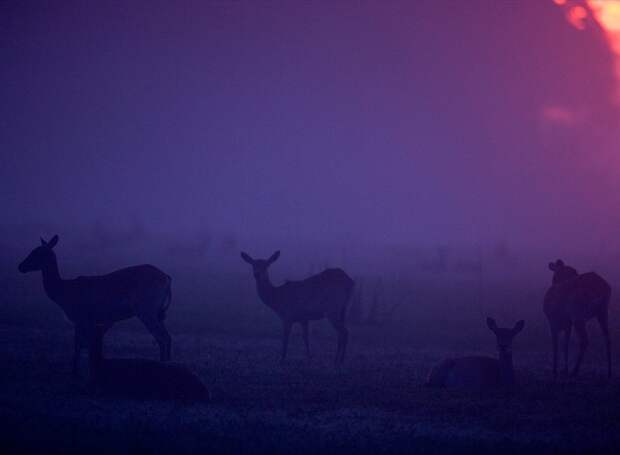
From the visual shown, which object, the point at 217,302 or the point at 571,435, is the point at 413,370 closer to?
the point at 571,435

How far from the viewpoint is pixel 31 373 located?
16031 mm

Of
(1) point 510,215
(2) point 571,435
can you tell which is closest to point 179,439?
(2) point 571,435

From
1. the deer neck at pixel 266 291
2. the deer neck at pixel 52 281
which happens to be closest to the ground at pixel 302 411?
the deer neck at pixel 52 281

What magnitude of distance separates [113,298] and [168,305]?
1.25 meters

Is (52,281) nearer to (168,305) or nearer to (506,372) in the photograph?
(168,305)

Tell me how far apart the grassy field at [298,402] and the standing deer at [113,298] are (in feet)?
3.38

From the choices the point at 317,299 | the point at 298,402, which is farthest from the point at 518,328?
the point at 317,299

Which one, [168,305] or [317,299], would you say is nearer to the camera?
[168,305]

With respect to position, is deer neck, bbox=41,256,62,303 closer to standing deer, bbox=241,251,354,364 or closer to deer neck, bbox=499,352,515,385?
standing deer, bbox=241,251,354,364

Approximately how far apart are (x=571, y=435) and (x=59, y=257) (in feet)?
145

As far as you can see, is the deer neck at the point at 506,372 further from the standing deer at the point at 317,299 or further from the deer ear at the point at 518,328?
the standing deer at the point at 317,299

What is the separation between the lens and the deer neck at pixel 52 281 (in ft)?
58.9

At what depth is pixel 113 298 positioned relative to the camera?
17609mm

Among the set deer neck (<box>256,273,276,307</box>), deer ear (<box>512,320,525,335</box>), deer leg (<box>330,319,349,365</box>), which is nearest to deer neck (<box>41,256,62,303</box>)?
deer neck (<box>256,273,276,307</box>)
